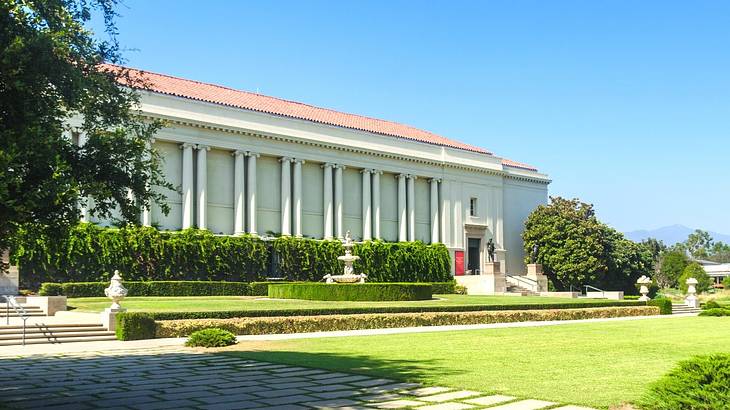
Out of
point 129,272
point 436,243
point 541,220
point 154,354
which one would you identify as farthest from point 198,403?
point 541,220

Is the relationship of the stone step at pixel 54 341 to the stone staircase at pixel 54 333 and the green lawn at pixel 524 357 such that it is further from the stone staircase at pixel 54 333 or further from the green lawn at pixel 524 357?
the green lawn at pixel 524 357

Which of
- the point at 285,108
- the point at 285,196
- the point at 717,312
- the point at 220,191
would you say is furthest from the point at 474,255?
the point at 717,312

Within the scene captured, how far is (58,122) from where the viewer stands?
34.6 feet

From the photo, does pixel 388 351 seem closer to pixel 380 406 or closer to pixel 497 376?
pixel 497 376

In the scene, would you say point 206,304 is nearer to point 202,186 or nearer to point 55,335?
point 55,335

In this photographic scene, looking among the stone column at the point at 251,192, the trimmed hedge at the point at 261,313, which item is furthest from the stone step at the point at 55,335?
the stone column at the point at 251,192

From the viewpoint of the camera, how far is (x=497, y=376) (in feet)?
39.5

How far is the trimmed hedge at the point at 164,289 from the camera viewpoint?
35.6 metres

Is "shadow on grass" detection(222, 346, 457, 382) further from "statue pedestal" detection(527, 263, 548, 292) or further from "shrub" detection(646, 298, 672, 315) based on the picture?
"statue pedestal" detection(527, 263, 548, 292)

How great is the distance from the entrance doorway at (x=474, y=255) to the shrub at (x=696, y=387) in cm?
5708

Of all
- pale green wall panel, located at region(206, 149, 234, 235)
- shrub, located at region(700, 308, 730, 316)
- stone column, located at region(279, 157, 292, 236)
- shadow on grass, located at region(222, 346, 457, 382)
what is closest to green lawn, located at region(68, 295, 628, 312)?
shrub, located at region(700, 308, 730, 316)

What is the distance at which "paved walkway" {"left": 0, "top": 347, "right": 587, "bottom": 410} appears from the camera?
9.64 m

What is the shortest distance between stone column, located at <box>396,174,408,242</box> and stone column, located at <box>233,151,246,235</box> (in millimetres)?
15391

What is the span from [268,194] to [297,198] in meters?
2.20
